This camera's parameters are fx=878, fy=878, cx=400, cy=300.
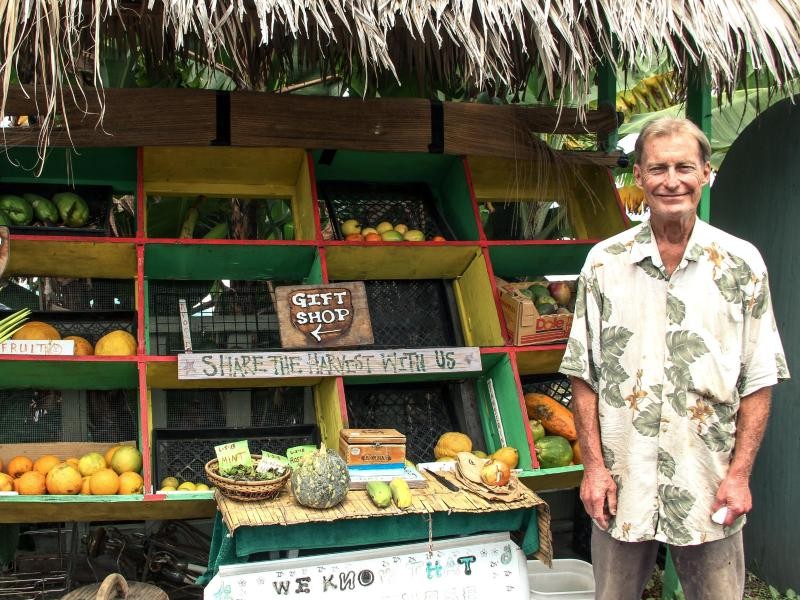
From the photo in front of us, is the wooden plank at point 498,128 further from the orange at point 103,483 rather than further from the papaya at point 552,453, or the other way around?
the orange at point 103,483

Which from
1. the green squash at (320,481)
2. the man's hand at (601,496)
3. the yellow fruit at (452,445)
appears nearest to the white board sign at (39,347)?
the green squash at (320,481)

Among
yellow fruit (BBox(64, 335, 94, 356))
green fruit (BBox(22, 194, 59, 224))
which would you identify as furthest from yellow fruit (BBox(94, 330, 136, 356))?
green fruit (BBox(22, 194, 59, 224))

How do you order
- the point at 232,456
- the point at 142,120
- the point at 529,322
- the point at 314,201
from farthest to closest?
the point at 314,201 < the point at 529,322 < the point at 142,120 < the point at 232,456

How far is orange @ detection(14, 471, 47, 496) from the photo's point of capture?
140 inches

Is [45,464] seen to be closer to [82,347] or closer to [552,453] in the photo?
[82,347]

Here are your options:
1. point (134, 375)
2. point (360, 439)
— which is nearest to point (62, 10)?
point (134, 375)

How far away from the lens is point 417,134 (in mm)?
4434

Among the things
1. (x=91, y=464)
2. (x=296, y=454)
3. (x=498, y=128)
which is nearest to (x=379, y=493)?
(x=296, y=454)

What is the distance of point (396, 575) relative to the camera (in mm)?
3236

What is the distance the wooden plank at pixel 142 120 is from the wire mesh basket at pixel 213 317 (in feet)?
2.41

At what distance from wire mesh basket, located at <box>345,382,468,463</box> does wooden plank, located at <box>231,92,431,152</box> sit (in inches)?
48.0

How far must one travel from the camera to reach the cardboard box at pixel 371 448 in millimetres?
3557

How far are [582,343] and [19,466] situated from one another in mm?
2538

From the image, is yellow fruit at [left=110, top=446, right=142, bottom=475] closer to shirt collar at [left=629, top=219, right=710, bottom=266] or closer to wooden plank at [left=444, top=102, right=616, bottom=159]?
A: wooden plank at [left=444, top=102, right=616, bottom=159]
